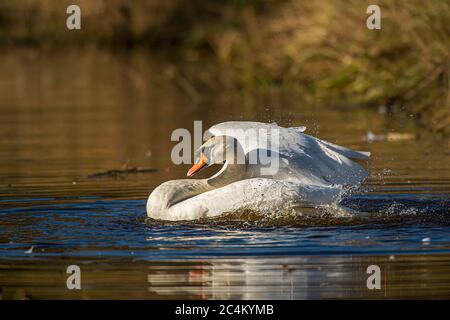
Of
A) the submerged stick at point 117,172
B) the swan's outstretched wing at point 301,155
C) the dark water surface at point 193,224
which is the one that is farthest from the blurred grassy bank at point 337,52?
the swan's outstretched wing at point 301,155

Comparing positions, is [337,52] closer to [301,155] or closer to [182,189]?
[301,155]

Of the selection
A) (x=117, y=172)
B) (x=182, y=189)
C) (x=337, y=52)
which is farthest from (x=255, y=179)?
(x=337, y=52)

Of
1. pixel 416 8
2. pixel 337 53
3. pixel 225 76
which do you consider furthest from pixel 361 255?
pixel 225 76

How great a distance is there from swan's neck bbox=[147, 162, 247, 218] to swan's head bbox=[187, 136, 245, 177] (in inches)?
2.8

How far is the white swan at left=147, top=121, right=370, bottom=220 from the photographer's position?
8797mm

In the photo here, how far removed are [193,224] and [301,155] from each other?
113 cm

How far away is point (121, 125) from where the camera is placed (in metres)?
16.5

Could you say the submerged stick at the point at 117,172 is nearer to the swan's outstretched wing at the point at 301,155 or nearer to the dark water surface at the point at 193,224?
the dark water surface at the point at 193,224

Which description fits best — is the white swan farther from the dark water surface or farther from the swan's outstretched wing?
the dark water surface

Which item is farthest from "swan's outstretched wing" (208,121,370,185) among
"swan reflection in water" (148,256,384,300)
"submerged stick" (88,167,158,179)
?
"submerged stick" (88,167,158,179)

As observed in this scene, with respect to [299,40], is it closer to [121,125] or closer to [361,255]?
[121,125]

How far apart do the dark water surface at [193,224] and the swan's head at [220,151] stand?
584 millimetres

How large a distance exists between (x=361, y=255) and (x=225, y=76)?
15.2 meters
